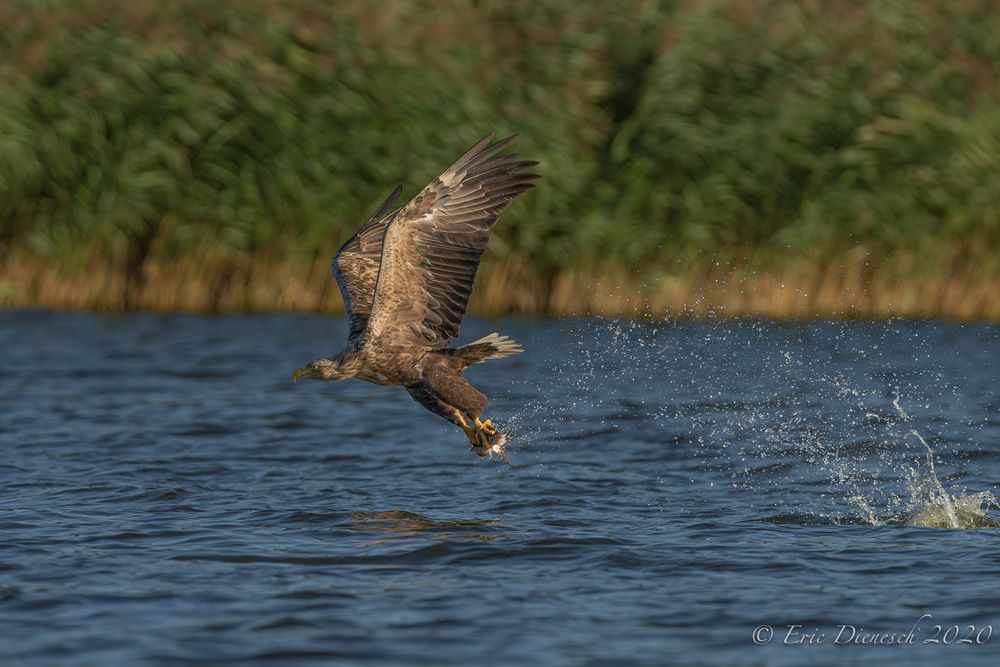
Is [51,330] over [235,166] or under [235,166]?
under

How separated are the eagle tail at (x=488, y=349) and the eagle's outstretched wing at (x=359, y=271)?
626mm

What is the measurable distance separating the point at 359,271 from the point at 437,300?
2.63ft

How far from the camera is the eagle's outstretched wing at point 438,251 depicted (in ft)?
28.5

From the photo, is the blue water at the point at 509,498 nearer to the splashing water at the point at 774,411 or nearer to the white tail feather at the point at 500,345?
the splashing water at the point at 774,411

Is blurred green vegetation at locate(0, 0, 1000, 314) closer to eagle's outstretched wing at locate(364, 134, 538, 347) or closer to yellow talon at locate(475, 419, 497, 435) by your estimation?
eagle's outstretched wing at locate(364, 134, 538, 347)

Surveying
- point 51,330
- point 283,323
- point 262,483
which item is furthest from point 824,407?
point 51,330

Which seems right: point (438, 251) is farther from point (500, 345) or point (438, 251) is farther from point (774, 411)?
point (774, 411)

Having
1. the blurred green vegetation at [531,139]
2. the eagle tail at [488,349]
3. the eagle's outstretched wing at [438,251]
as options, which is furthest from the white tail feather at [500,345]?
the blurred green vegetation at [531,139]

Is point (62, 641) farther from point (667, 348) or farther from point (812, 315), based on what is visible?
point (812, 315)

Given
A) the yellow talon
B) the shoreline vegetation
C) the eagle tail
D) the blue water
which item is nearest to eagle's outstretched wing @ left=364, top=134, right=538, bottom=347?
the eagle tail

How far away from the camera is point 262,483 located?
10125mm

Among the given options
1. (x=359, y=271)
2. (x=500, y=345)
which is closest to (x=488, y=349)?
(x=500, y=345)

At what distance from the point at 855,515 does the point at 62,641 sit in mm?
4300

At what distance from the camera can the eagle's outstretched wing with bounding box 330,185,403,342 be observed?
30.2ft
